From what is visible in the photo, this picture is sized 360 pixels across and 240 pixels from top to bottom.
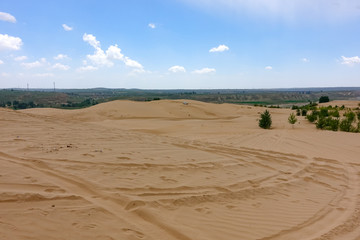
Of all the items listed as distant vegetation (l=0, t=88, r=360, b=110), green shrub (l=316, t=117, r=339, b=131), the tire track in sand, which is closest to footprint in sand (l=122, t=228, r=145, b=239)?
the tire track in sand

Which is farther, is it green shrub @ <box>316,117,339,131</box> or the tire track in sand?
green shrub @ <box>316,117,339,131</box>

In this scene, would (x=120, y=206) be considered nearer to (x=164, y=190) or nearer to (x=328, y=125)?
(x=164, y=190)

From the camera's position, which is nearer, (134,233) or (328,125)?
(134,233)

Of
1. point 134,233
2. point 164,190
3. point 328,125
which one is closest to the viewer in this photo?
point 134,233

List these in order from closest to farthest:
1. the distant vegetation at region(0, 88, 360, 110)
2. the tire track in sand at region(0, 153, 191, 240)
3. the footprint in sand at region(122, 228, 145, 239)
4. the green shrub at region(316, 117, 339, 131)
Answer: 1. the footprint in sand at region(122, 228, 145, 239)
2. the tire track in sand at region(0, 153, 191, 240)
3. the green shrub at region(316, 117, 339, 131)
4. the distant vegetation at region(0, 88, 360, 110)

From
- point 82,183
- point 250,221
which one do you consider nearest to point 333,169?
point 250,221

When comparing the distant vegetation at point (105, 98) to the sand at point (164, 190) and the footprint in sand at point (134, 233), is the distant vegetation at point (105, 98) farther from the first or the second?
the footprint in sand at point (134, 233)

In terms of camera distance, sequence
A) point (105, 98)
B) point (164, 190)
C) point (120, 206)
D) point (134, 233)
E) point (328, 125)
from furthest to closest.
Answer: point (105, 98) < point (328, 125) < point (164, 190) < point (120, 206) < point (134, 233)

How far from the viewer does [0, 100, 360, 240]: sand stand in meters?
3.53

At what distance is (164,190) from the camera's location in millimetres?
4934

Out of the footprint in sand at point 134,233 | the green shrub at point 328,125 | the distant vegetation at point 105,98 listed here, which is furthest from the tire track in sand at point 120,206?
the distant vegetation at point 105,98

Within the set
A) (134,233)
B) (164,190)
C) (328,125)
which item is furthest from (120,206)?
(328,125)

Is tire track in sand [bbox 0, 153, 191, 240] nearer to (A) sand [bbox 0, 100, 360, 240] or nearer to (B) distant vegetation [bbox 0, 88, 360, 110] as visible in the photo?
(A) sand [bbox 0, 100, 360, 240]

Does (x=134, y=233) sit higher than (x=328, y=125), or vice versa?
(x=328, y=125)
